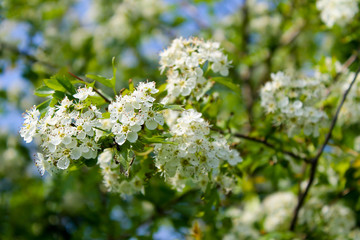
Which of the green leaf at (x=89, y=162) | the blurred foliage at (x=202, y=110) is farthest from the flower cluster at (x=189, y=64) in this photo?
the green leaf at (x=89, y=162)

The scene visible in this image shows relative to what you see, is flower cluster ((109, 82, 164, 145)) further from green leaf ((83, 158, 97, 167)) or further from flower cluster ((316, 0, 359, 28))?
flower cluster ((316, 0, 359, 28))

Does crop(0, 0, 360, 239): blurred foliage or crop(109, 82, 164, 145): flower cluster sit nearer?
crop(109, 82, 164, 145): flower cluster

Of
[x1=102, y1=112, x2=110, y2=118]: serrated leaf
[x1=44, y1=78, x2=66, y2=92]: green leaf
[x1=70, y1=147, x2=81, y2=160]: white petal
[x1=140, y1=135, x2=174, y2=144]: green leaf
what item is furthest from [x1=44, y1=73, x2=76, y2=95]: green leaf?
[x1=140, y1=135, x2=174, y2=144]: green leaf

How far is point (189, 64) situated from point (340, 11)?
6.78ft

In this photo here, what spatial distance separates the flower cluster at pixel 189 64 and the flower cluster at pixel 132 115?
39cm

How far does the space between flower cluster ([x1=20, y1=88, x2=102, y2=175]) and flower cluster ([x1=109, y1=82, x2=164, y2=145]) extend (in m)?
0.10

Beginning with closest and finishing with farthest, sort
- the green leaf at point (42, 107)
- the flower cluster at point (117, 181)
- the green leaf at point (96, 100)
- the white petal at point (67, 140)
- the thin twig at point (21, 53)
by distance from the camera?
1. the white petal at point (67, 140)
2. the green leaf at point (42, 107)
3. the green leaf at point (96, 100)
4. the flower cluster at point (117, 181)
5. the thin twig at point (21, 53)

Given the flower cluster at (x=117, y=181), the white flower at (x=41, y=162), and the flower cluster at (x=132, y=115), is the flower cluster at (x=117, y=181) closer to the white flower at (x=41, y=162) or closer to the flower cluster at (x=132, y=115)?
the white flower at (x=41, y=162)

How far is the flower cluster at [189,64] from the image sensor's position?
2.28 metres

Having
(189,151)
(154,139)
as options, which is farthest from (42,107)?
(189,151)

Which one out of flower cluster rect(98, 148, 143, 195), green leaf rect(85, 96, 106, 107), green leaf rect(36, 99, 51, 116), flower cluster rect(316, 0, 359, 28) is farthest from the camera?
flower cluster rect(316, 0, 359, 28)

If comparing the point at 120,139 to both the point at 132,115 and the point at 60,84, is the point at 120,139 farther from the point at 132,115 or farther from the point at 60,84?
the point at 60,84

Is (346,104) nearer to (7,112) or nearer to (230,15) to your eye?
(230,15)

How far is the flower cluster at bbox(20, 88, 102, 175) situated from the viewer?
1769mm
